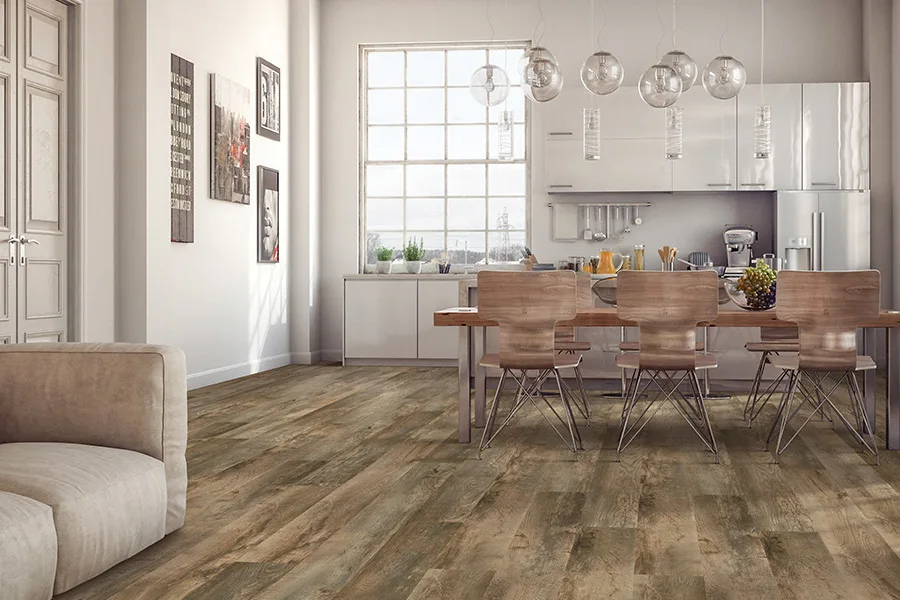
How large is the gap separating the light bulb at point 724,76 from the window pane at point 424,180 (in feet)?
15.5

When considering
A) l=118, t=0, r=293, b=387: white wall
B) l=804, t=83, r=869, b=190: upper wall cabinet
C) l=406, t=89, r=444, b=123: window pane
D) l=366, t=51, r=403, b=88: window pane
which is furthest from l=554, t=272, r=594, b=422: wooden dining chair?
l=366, t=51, r=403, b=88: window pane

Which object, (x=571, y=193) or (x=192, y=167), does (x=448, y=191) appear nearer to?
(x=571, y=193)

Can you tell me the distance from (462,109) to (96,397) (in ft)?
23.6

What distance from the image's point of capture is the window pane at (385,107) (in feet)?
31.9

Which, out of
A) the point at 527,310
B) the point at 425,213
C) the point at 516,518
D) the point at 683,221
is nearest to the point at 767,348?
the point at 527,310

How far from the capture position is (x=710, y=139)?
8672 mm

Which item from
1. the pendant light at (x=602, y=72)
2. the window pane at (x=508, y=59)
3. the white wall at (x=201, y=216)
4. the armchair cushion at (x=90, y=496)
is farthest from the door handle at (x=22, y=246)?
the window pane at (x=508, y=59)

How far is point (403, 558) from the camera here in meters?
2.89

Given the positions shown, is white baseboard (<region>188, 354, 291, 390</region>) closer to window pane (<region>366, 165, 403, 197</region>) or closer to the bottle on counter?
window pane (<region>366, 165, 403, 197</region>)

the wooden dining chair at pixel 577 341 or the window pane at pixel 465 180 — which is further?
the window pane at pixel 465 180

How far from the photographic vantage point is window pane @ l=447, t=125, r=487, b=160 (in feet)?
31.5

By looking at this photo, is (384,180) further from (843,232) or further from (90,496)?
(90,496)

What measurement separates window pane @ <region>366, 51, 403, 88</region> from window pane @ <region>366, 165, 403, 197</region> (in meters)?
0.84

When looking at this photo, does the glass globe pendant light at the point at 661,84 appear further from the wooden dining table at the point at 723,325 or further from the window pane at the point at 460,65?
the window pane at the point at 460,65
